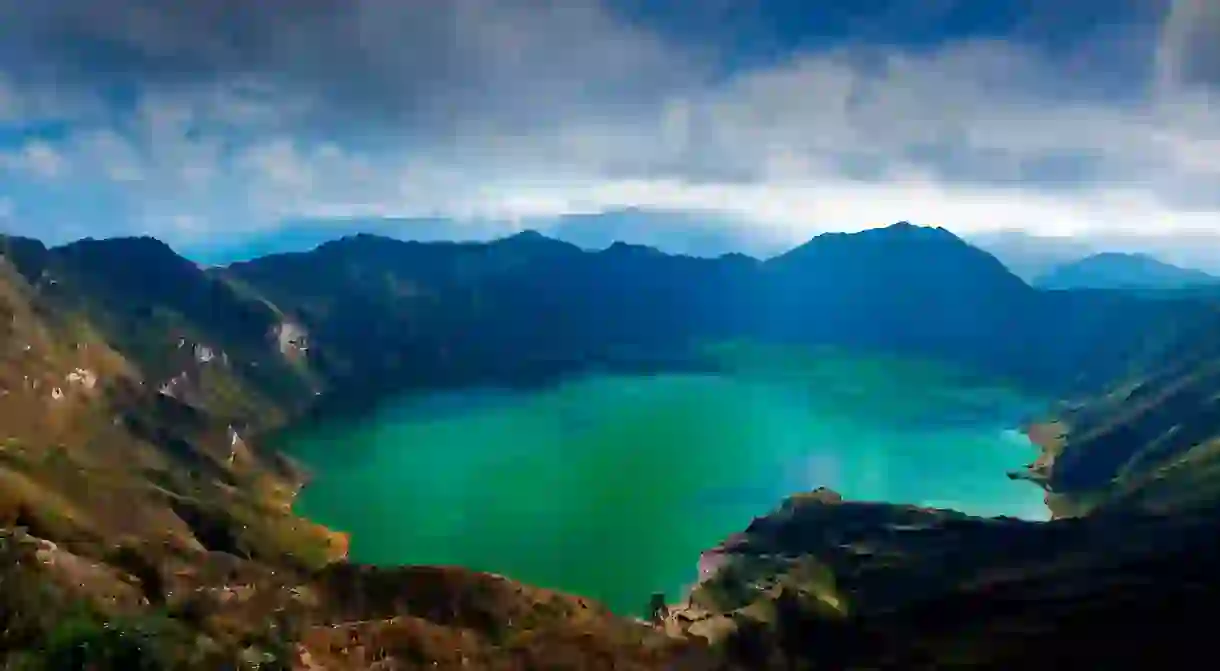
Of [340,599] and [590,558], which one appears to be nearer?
[340,599]

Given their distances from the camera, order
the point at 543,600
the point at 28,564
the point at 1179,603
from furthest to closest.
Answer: the point at 543,600 → the point at 1179,603 → the point at 28,564

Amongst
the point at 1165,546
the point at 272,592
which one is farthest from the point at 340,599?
the point at 1165,546

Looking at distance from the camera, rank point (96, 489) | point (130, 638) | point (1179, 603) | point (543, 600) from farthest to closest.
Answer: point (96, 489), point (543, 600), point (1179, 603), point (130, 638)

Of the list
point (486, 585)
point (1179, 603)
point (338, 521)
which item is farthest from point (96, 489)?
point (1179, 603)

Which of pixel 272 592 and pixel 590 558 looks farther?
pixel 590 558

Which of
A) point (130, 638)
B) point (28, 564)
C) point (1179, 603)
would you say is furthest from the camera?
point (1179, 603)

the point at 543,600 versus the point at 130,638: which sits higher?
the point at 130,638

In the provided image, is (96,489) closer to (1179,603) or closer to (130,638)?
(130,638)

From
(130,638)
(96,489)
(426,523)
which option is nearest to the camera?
(130,638)

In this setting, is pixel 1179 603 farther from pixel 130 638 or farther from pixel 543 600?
pixel 130 638
